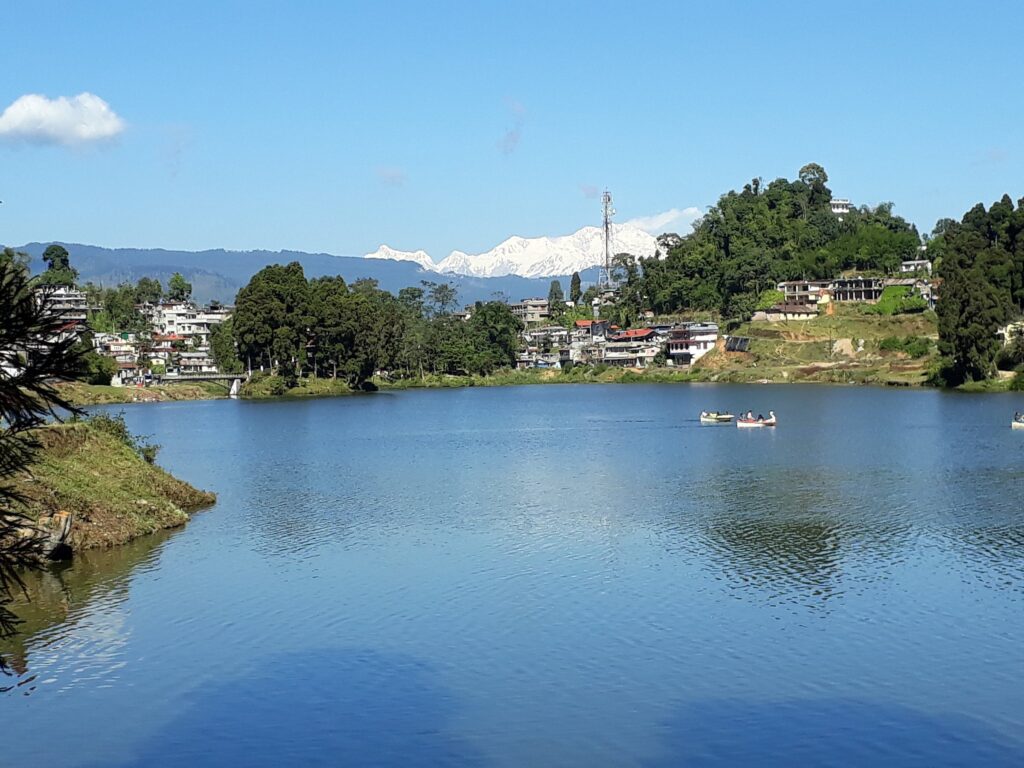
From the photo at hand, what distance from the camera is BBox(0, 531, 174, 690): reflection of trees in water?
23.6 metres

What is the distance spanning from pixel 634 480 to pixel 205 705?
32.5 m

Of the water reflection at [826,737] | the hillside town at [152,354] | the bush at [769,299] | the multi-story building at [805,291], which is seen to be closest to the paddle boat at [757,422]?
the water reflection at [826,737]

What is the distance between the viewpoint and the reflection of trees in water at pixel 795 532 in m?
29.3

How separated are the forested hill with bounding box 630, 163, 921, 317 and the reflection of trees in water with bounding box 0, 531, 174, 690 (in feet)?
456

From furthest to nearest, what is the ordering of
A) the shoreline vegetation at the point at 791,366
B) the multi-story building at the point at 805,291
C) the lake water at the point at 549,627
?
the multi-story building at the point at 805,291, the shoreline vegetation at the point at 791,366, the lake water at the point at 549,627

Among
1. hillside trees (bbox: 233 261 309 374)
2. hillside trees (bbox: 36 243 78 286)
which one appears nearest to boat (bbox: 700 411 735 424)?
hillside trees (bbox: 233 261 309 374)

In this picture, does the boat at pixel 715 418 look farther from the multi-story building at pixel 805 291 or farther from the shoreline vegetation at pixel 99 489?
the multi-story building at pixel 805 291

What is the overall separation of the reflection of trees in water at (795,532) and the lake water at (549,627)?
16 centimetres

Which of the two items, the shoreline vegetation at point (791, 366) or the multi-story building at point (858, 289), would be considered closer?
the shoreline vegetation at point (791, 366)

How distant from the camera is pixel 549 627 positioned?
24984 mm

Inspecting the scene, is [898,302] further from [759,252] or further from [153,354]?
[153,354]

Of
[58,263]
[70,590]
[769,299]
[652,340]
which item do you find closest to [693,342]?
[652,340]

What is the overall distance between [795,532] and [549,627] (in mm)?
13840

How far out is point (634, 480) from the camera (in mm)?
50812
